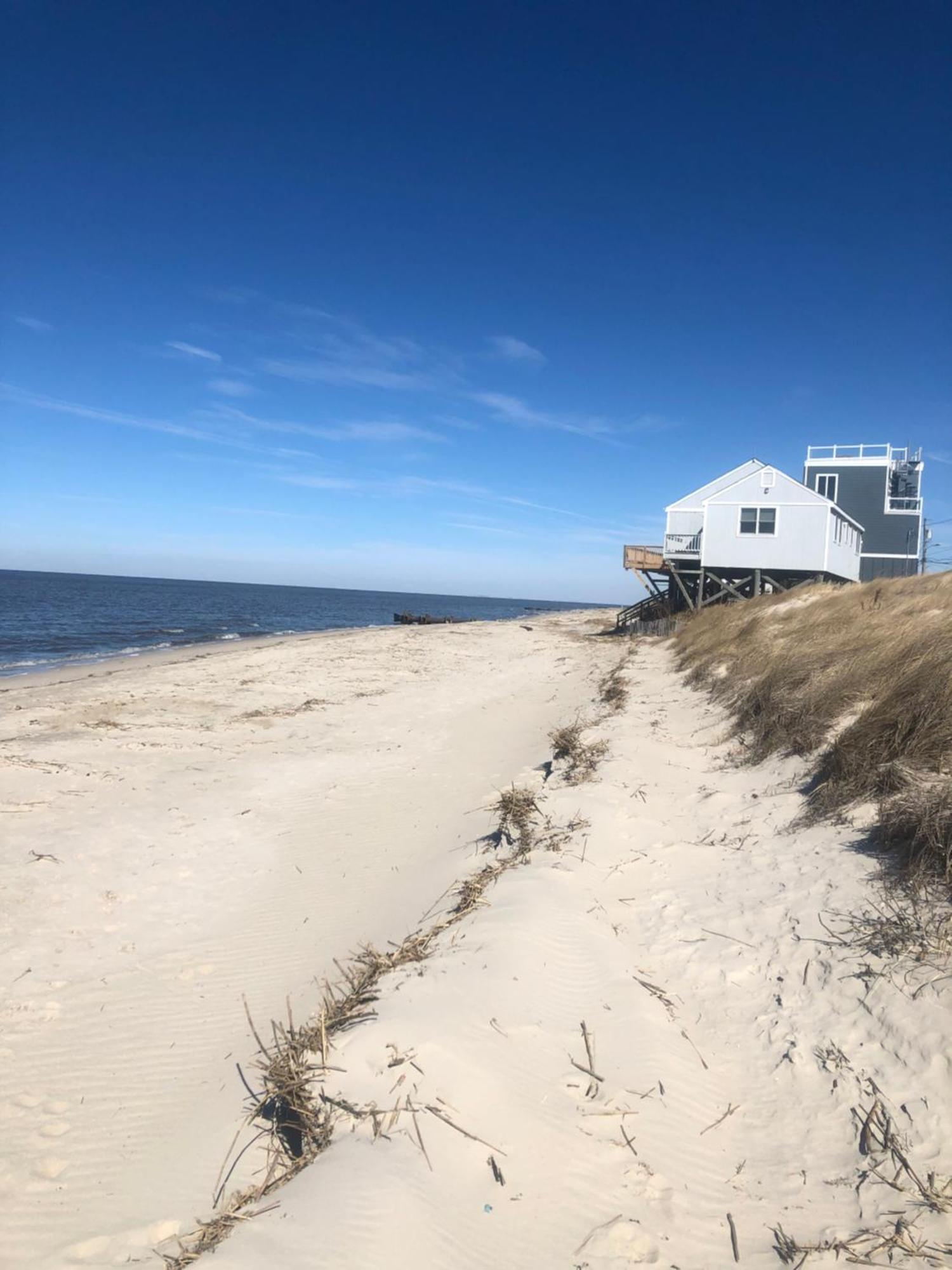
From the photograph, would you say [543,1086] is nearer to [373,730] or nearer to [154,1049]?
[154,1049]

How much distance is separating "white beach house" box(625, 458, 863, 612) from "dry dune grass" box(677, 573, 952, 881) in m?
15.8

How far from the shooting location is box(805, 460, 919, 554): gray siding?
121ft

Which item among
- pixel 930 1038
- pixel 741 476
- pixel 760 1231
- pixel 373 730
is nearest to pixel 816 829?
pixel 930 1038

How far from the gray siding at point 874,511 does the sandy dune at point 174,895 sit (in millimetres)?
31850

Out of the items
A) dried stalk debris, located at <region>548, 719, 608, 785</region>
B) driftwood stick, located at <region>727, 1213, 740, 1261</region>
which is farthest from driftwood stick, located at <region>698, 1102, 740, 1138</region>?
dried stalk debris, located at <region>548, 719, 608, 785</region>

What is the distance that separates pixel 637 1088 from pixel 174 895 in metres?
4.46

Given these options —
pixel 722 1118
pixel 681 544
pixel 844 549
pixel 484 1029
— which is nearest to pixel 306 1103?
pixel 484 1029

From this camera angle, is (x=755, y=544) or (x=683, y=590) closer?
(x=755, y=544)

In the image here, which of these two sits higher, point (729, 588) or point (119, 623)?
point (729, 588)

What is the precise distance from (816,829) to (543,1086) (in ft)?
10.4

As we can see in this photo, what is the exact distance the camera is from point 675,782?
7.33 meters

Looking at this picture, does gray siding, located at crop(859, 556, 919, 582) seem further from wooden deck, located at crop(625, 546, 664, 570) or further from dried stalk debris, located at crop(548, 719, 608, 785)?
dried stalk debris, located at crop(548, 719, 608, 785)

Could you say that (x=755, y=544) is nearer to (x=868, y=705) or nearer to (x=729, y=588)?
(x=729, y=588)

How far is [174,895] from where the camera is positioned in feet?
19.5
